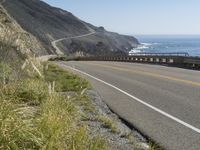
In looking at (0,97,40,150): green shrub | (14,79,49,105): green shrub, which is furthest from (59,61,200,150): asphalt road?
(0,97,40,150): green shrub

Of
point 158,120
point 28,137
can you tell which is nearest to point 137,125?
point 158,120

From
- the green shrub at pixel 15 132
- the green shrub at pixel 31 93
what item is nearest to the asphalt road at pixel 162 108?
the green shrub at pixel 31 93

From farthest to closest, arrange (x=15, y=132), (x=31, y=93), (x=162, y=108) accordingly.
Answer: (x=162, y=108), (x=31, y=93), (x=15, y=132)

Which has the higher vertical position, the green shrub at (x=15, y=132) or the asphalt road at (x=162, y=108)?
the green shrub at (x=15, y=132)

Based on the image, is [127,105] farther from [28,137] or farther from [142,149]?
[28,137]

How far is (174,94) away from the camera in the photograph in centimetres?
1590

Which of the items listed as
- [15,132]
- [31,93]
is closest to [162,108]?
[31,93]

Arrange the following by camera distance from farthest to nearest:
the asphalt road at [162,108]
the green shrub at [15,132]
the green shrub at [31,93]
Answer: the green shrub at [31,93] → the asphalt road at [162,108] → the green shrub at [15,132]

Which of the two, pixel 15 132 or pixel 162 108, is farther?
pixel 162 108

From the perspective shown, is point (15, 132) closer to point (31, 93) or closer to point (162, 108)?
point (31, 93)

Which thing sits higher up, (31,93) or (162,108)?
(31,93)

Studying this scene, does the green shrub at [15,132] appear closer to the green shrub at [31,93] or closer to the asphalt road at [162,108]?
the asphalt road at [162,108]

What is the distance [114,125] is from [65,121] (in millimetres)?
2436

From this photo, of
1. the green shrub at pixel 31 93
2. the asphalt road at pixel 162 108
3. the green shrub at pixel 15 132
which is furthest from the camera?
the green shrub at pixel 31 93
